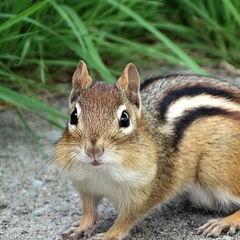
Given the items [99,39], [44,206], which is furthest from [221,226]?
[99,39]

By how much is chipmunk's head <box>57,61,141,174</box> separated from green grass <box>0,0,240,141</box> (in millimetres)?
948

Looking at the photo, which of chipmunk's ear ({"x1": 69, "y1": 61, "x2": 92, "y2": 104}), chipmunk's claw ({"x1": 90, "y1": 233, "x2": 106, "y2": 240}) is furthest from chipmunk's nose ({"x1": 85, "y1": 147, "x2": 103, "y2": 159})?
chipmunk's claw ({"x1": 90, "y1": 233, "x2": 106, "y2": 240})

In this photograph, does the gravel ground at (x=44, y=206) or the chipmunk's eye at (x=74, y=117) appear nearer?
the chipmunk's eye at (x=74, y=117)

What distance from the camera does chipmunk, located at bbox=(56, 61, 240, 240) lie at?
3471 millimetres

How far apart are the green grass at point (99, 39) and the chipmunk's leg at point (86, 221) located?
99 cm

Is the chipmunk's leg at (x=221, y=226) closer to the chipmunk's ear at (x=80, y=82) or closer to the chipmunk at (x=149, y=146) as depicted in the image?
the chipmunk at (x=149, y=146)

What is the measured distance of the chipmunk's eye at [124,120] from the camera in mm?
3519

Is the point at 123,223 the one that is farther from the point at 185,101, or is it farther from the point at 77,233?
the point at 185,101

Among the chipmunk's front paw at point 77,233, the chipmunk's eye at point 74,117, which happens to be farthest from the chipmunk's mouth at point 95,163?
the chipmunk's front paw at point 77,233

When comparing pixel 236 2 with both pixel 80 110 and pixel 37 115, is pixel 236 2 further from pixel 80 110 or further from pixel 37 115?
pixel 80 110

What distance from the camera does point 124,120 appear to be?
354cm

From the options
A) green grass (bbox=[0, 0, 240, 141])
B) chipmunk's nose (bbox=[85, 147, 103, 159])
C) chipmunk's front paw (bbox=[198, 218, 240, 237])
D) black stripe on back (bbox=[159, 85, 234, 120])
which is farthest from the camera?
green grass (bbox=[0, 0, 240, 141])

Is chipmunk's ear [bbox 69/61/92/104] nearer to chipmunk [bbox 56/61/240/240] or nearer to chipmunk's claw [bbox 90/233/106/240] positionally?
chipmunk [bbox 56/61/240/240]

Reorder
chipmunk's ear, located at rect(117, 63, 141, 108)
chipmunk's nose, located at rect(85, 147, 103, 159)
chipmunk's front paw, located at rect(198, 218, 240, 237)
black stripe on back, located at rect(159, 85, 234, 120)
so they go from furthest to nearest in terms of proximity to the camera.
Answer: black stripe on back, located at rect(159, 85, 234, 120), chipmunk's front paw, located at rect(198, 218, 240, 237), chipmunk's ear, located at rect(117, 63, 141, 108), chipmunk's nose, located at rect(85, 147, 103, 159)
